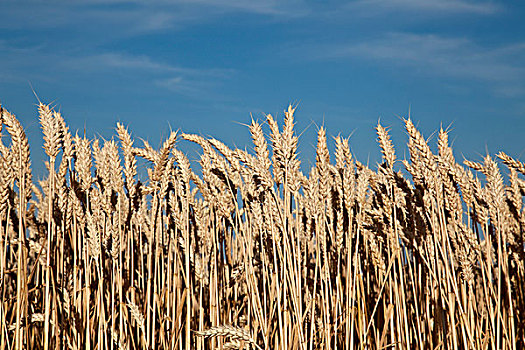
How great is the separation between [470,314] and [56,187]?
2611mm

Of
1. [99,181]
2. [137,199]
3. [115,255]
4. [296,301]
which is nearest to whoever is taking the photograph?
[296,301]

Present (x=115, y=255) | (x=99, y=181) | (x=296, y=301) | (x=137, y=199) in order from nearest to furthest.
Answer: (x=296, y=301), (x=115, y=255), (x=99, y=181), (x=137, y=199)

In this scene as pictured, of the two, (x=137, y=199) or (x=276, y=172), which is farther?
(x=137, y=199)

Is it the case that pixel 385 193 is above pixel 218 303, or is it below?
above

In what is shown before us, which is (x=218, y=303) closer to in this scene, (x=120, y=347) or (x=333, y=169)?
(x=120, y=347)

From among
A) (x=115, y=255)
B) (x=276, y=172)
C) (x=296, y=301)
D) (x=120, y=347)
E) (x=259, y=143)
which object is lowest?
(x=120, y=347)

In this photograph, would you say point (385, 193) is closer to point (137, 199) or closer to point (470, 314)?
point (470, 314)

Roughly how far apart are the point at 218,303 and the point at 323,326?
65 cm

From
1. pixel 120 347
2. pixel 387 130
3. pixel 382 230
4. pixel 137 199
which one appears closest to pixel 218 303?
pixel 120 347

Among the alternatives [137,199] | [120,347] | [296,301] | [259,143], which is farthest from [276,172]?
[120,347]

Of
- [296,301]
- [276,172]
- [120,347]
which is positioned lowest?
[120,347]

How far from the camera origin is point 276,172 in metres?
2.80

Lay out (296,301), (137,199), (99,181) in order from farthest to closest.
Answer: (137,199) → (99,181) → (296,301)

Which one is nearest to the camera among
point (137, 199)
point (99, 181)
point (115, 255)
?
point (115, 255)
